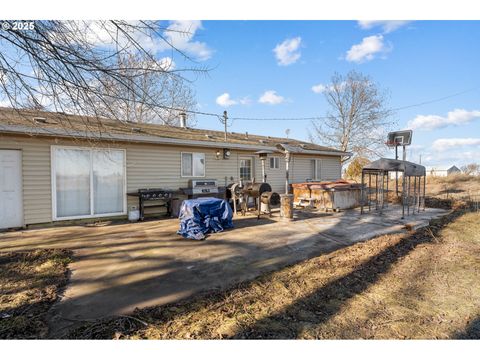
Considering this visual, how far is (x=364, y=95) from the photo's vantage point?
2309cm

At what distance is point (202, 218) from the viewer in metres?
6.23

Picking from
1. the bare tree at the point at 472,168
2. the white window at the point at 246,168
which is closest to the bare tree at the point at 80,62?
the white window at the point at 246,168

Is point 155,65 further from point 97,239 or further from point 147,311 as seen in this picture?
point 97,239

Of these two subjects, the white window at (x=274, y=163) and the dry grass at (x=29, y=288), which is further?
the white window at (x=274, y=163)

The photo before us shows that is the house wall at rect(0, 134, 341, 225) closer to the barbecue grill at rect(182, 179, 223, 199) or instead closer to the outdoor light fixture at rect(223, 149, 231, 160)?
the outdoor light fixture at rect(223, 149, 231, 160)

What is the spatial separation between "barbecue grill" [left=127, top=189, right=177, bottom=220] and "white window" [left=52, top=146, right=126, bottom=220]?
0.54 metres

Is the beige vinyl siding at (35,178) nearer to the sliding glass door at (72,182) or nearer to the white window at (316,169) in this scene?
the sliding glass door at (72,182)

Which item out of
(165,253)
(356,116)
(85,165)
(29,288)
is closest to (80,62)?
(29,288)

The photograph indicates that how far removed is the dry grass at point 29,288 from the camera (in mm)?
2426

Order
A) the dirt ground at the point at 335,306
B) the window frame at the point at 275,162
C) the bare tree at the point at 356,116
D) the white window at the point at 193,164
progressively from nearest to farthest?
1. the dirt ground at the point at 335,306
2. the white window at the point at 193,164
3. the window frame at the point at 275,162
4. the bare tree at the point at 356,116

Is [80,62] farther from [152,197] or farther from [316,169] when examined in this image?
[316,169]

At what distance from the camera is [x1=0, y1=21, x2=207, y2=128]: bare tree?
2887 mm

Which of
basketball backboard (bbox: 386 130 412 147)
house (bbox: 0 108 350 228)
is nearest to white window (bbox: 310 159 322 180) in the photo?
basketball backboard (bbox: 386 130 412 147)

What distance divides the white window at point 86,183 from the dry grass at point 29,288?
2.84 metres
